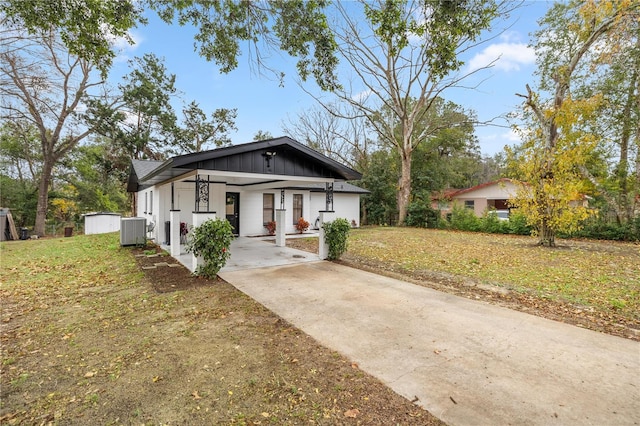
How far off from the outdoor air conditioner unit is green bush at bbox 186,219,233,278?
229 inches

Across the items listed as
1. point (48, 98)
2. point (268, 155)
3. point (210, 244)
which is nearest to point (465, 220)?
point (268, 155)

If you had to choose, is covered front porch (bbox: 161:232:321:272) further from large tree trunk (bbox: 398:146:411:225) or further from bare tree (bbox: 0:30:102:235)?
large tree trunk (bbox: 398:146:411:225)

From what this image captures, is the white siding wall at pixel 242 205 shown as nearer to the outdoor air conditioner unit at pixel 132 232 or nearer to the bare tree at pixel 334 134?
the outdoor air conditioner unit at pixel 132 232

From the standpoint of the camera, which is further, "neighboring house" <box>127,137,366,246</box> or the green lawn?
"neighboring house" <box>127,137,366,246</box>

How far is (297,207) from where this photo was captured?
14.9 m

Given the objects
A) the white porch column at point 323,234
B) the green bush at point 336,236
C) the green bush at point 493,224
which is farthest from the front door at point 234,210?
the green bush at point 493,224

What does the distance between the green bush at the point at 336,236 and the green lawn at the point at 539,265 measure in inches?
41.8

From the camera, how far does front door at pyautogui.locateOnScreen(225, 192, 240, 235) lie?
1259 cm

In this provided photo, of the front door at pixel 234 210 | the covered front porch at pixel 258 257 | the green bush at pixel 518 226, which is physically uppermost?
the front door at pixel 234 210

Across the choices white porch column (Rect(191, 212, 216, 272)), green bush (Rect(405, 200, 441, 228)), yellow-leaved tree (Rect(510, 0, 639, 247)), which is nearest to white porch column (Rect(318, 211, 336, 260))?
white porch column (Rect(191, 212, 216, 272))

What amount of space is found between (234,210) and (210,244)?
7.09 meters

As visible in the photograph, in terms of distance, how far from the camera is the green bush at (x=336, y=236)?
7906 mm

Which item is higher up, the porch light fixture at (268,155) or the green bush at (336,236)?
the porch light fixture at (268,155)

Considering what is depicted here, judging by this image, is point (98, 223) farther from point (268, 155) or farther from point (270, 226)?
point (268, 155)
